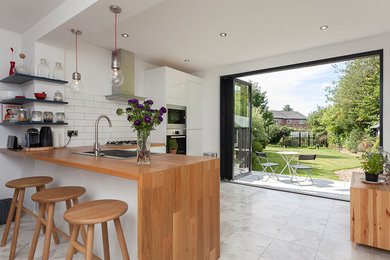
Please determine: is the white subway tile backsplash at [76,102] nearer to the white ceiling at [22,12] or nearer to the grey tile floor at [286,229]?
the white ceiling at [22,12]

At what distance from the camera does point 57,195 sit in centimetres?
166

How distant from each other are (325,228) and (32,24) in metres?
4.48

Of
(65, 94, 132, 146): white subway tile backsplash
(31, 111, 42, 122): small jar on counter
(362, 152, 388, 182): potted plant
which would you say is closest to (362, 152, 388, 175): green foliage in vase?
(362, 152, 388, 182): potted plant

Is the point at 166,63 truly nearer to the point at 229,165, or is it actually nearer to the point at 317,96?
the point at 229,165

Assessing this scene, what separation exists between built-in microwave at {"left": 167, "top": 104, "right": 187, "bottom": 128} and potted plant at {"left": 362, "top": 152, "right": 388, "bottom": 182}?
3.05m

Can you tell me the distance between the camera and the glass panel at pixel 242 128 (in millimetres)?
5020

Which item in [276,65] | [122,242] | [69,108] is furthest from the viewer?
[276,65]

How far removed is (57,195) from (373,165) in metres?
3.00

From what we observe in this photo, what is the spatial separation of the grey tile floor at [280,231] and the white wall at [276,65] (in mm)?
1457

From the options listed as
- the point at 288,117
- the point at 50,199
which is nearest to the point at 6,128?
the point at 50,199

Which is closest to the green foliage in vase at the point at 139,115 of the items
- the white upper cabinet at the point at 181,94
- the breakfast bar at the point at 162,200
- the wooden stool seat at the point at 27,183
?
the breakfast bar at the point at 162,200

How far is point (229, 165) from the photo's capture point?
4.87 meters

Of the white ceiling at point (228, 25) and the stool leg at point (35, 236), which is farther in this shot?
the white ceiling at point (228, 25)

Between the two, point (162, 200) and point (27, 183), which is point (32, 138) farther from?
point (162, 200)
